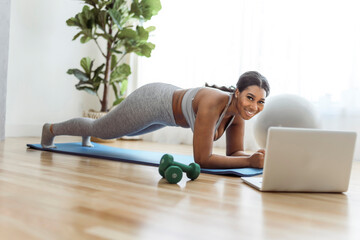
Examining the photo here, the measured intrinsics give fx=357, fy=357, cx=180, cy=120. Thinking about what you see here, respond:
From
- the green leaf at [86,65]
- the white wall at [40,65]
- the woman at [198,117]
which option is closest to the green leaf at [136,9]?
the green leaf at [86,65]

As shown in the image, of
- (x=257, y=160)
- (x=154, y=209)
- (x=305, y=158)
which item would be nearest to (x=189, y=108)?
(x=257, y=160)

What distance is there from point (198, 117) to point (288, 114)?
0.84 m

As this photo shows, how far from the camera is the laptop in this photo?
50.4 inches

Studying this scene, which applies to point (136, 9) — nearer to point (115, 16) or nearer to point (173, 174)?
point (115, 16)

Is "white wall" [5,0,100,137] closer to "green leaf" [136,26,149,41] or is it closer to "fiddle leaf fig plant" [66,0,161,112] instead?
"fiddle leaf fig plant" [66,0,161,112]

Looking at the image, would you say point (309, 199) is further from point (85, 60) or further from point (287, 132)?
point (85, 60)

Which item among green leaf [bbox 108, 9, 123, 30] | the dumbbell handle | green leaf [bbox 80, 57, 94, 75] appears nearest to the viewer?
the dumbbell handle

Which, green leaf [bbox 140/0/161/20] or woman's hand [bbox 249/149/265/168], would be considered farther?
green leaf [bbox 140/0/161/20]

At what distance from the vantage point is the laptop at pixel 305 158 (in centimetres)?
128

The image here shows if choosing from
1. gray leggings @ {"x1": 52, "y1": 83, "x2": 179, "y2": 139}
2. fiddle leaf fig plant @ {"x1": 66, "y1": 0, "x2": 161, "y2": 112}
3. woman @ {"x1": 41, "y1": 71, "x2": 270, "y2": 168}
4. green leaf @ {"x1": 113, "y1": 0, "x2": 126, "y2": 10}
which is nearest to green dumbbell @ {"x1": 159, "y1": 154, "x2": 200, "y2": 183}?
woman @ {"x1": 41, "y1": 71, "x2": 270, "y2": 168}

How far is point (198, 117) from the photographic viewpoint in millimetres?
1711

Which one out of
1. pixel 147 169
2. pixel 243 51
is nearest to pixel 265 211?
pixel 147 169

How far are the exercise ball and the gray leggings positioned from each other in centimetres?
Result: 70

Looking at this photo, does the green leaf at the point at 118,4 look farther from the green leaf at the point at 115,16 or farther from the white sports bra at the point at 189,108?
the white sports bra at the point at 189,108
